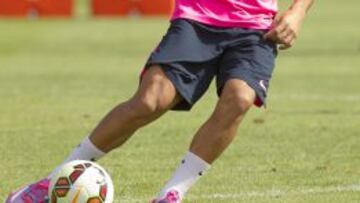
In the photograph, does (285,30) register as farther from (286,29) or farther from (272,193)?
(272,193)

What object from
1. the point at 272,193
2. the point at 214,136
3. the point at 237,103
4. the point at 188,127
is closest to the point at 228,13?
the point at 237,103

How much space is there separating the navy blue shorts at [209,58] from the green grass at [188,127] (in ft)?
3.31

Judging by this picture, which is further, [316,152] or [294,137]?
A: [294,137]

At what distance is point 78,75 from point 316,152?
28.4 feet

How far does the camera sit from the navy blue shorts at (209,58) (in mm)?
7562

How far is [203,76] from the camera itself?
770 centimetres

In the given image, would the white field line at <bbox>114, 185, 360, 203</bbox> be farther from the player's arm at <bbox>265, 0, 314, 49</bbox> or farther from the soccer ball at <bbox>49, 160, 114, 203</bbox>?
the player's arm at <bbox>265, 0, 314, 49</bbox>

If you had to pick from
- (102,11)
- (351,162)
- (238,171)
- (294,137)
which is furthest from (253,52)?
(102,11)

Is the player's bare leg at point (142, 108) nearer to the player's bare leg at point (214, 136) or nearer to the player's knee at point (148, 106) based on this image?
the player's knee at point (148, 106)

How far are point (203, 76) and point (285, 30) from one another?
585 mm

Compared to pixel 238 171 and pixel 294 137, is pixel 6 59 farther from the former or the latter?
pixel 238 171

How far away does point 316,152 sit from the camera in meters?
10.8

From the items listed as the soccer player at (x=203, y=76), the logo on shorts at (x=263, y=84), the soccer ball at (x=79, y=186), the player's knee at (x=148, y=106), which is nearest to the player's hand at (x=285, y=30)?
the soccer player at (x=203, y=76)

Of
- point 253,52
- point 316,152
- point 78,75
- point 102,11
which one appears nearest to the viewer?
point 253,52
